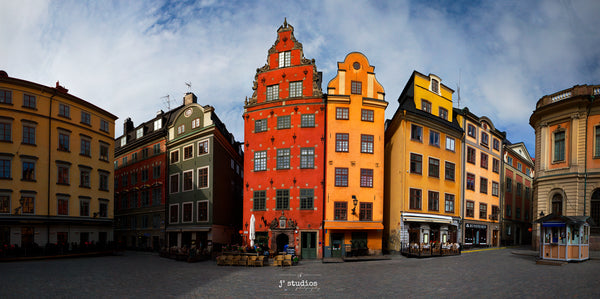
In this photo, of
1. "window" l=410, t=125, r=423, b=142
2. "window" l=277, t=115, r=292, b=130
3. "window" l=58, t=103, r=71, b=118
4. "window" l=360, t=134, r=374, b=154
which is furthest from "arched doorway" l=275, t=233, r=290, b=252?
"window" l=58, t=103, r=71, b=118

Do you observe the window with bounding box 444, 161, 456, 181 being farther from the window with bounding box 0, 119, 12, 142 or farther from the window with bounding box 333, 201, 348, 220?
the window with bounding box 0, 119, 12, 142

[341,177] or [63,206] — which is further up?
[341,177]

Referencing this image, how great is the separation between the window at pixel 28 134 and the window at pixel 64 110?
309 cm

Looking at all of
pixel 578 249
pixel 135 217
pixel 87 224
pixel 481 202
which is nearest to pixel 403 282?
pixel 578 249

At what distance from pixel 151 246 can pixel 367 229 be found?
2871cm

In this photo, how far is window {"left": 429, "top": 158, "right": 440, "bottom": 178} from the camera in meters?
38.0

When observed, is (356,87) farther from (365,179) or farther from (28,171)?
(28,171)

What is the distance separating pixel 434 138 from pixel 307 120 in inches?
536

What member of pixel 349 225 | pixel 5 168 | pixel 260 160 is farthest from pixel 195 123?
pixel 349 225

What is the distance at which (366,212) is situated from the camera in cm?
3412

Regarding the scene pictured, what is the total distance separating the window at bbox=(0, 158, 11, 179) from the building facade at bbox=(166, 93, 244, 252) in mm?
15710

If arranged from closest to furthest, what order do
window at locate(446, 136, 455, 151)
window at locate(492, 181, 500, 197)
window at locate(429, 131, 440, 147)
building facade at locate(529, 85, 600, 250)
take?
building facade at locate(529, 85, 600, 250) < window at locate(429, 131, 440, 147) < window at locate(446, 136, 455, 151) < window at locate(492, 181, 500, 197)

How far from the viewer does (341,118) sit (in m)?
34.8

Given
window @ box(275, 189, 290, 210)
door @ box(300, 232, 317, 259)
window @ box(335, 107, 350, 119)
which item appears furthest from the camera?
window @ box(335, 107, 350, 119)
